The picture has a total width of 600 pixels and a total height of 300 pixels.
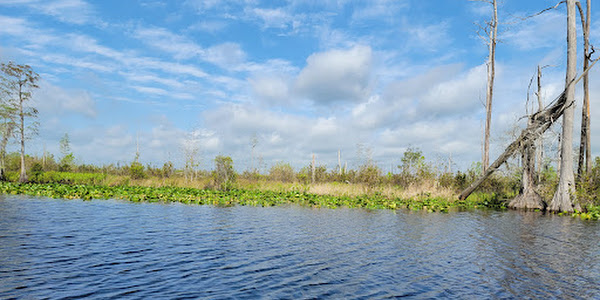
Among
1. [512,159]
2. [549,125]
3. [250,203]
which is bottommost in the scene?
[250,203]

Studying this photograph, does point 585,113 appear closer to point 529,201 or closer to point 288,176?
point 529,201

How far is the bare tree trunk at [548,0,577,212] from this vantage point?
20266mm

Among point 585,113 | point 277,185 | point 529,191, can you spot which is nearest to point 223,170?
point 277,185

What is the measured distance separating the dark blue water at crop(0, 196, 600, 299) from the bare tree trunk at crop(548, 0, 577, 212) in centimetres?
644

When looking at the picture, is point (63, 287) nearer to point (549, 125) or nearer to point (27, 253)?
point (27, 253)

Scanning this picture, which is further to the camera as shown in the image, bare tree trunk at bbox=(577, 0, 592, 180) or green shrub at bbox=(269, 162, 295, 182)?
green shrub at bbox=(269, 162, 295, 182)

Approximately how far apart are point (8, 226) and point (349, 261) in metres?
10.3

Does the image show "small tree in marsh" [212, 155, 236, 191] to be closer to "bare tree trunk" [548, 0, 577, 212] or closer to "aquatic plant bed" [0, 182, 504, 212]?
"aquatic plant bed" [0, 182, 504, 212]

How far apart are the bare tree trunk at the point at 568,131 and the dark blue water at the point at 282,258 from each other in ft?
21.1

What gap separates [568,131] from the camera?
68.1ft

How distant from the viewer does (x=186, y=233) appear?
11188 millimetres

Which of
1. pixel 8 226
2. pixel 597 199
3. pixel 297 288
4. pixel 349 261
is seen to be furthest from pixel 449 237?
pixel 597 199

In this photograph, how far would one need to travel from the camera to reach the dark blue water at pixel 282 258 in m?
6.28

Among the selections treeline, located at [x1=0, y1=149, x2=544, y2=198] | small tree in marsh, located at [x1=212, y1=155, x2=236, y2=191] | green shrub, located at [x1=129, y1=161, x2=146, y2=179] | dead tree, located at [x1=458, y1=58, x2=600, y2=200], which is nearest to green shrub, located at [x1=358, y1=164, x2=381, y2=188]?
treeline, located at [x1=0, y1=149, x2=544, y2=198]
